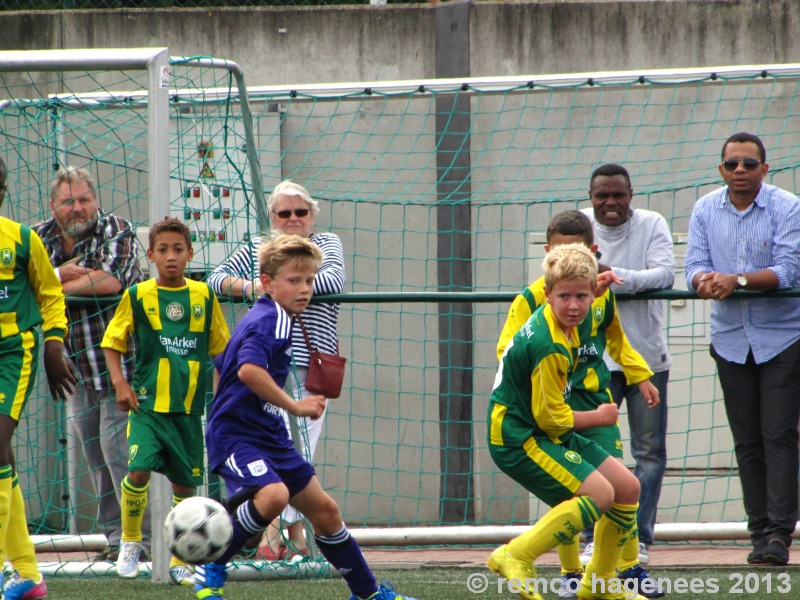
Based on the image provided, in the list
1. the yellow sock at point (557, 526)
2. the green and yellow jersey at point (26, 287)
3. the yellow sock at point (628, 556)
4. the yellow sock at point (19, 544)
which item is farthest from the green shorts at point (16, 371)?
the yellow sock at point (628, 556)

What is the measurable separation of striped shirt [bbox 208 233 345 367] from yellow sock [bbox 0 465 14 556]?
1.60 m

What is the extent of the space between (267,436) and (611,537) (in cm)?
137

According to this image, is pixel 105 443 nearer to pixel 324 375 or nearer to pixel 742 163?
pixel 324 375

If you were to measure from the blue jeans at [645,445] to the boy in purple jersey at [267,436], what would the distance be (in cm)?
160

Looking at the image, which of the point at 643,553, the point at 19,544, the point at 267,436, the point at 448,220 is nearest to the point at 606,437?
the point at 643,553

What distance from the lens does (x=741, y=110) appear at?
7.96m

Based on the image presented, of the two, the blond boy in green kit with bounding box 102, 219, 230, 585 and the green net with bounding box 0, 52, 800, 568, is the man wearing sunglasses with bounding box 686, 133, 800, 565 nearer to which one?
the green net with bounding box 0, 52, 800, 568

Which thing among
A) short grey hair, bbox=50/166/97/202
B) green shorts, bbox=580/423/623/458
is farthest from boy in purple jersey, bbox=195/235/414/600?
short grey hair, bbox=50/166/97/202

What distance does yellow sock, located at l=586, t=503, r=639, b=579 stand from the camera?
15.2 feet

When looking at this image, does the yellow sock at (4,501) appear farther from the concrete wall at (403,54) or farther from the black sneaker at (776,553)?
the concrete wall at (403,54)

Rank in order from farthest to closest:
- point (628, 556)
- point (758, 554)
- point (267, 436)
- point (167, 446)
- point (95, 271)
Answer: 1. point (95, 271)
2. point (758, 554)
3. point (167, 446)
4. point (628, 556)
5. point (267, 436)

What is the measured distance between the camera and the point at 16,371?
4.71m

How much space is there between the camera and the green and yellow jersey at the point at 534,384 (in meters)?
4.52

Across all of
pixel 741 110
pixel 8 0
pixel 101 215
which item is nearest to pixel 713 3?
pixel 741 110
